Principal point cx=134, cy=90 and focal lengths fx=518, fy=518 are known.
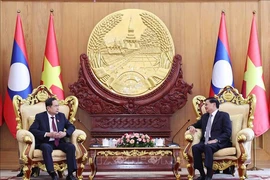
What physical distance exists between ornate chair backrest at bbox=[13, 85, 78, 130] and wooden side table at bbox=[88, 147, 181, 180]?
669 millimetres

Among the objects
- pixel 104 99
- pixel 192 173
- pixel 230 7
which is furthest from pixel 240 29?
pixel 192 173

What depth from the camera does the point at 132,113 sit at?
772 cm

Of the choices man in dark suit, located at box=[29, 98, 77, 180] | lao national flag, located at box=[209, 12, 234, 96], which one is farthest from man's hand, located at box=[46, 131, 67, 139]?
lao national flag, located at box=[209, 12, 234, 96]

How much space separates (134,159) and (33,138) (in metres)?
1.23

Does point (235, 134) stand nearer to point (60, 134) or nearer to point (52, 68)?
point (60, 134)

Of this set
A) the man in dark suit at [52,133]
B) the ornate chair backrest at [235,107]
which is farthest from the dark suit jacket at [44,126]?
the ornate chair backrest at [235,107]

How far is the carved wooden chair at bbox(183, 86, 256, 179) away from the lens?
19.0 ft

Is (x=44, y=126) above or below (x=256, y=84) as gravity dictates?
below

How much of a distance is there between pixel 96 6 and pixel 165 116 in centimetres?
199

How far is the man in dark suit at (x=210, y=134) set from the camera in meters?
5.81

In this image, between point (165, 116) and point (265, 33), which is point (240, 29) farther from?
point (165, 116)

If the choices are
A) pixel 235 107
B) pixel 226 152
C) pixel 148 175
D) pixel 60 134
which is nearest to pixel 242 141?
pixel 226 152

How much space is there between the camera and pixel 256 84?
7.52m

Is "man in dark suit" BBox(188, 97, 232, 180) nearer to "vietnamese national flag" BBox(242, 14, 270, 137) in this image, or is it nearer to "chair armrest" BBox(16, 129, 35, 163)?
"vietnamese national flag" BBox(242, 14, 270, 137)
